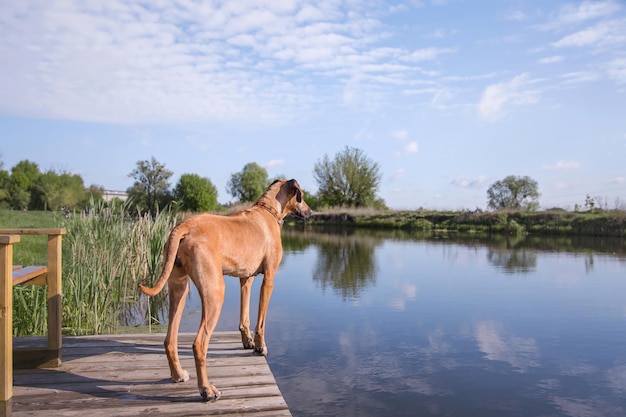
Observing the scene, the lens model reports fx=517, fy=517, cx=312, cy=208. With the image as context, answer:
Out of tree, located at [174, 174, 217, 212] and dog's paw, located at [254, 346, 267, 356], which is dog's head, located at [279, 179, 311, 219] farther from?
tree, located at [174, 174, 217, 212]

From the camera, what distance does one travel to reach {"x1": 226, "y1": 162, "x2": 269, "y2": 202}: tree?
66438 millimetres

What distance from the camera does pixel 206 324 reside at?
3.72 meters

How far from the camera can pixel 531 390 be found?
619 cm

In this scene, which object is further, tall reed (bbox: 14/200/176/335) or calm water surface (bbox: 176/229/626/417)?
tall reed (bbox: 14/200/176/335)

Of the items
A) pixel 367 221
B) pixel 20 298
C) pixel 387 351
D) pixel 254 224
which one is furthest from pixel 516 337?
pixel 367 221

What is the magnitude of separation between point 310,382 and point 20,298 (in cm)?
379

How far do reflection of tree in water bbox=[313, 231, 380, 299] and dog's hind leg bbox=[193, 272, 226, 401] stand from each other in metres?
8.30

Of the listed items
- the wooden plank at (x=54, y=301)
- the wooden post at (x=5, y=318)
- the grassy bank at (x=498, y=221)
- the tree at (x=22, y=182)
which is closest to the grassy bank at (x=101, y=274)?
the wooden plank at (x=54, y=301)

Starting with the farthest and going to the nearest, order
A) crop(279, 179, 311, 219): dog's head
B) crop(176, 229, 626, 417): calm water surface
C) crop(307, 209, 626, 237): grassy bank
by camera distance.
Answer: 1. crop(307, 209, 626, 237): grassy bank
2. crop(176, 229, 626, 417): calm water surface
3. crop(279, 179, 311, 219): dog's head

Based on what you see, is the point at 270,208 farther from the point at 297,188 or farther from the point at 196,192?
the point at 196,192

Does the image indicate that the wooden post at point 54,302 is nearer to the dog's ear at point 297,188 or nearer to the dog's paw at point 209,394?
the dog's paw at point 209,394

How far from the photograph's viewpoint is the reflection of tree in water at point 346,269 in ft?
43.6

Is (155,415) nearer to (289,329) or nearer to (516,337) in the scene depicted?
(289,329)

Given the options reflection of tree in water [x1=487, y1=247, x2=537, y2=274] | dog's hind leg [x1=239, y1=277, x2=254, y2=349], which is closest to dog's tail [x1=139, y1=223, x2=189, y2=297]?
dog's hind leg [x1=239, y1=277, x2=254, y2=349]
